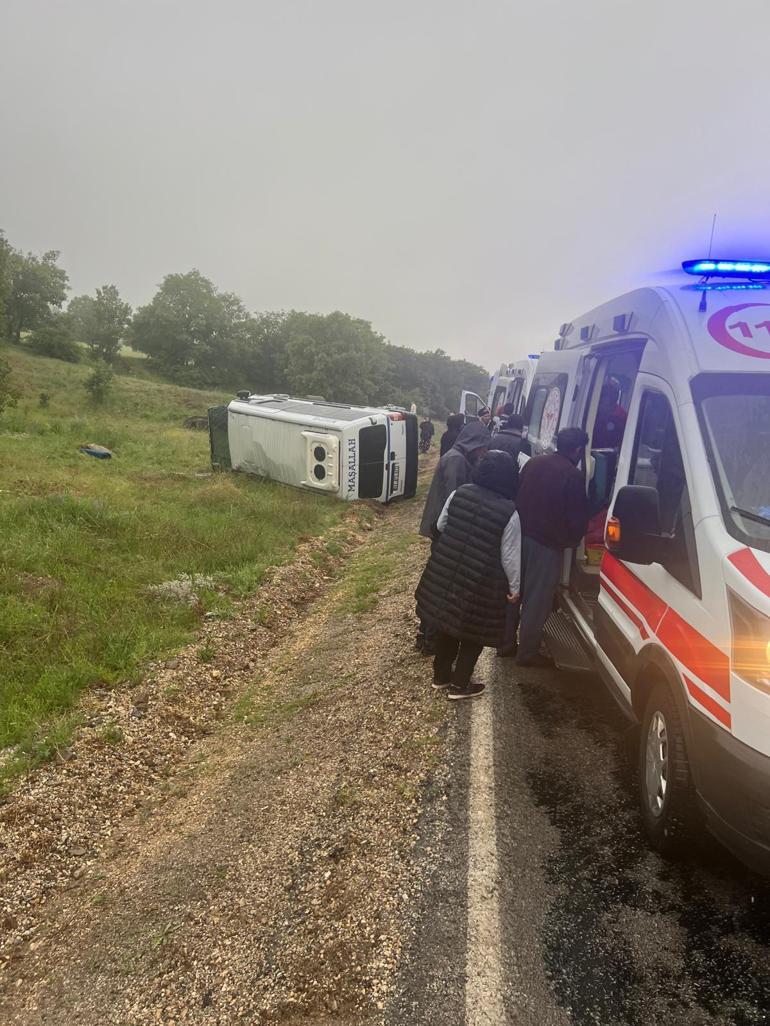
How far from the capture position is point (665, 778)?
2.93 meters

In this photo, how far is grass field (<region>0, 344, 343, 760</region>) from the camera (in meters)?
5.50

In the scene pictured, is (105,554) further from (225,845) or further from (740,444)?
(740,444)

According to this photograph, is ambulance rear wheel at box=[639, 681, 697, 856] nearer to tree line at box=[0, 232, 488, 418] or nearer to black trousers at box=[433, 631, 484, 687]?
black trousers at box=[433, 631, 484, 687]

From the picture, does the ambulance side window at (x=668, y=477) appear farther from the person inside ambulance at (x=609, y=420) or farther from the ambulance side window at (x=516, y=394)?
the ambulance side window at (x=516, y=394)

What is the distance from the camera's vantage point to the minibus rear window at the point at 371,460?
13.7 m

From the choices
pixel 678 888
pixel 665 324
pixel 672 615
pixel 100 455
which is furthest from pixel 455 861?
pixel 100 455

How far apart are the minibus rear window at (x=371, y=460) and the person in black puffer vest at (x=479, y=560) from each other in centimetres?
953

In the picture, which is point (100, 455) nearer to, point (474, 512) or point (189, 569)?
point (189, 569)

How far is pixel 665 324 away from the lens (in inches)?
138

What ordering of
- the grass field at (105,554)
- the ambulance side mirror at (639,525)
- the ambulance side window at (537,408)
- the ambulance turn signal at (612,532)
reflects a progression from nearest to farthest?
the ambulance side mirror at (639,525) → the ambulance turn signal at (612,532) → the grass field at (105,554) → the ambulance side window at (537,408)

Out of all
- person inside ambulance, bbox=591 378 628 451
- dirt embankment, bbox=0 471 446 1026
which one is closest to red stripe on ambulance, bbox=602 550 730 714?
dirt embankment, bbox=0 471 446 1026

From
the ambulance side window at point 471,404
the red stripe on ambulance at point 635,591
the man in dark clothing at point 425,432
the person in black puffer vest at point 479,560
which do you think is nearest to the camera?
the red stripe on ambulance at point 635,591

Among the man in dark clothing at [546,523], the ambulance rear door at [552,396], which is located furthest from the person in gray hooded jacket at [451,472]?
the man in dark clothing at [546,523]

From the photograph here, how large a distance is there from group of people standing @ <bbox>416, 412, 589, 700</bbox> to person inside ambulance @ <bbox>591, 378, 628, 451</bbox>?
39.8 inches
